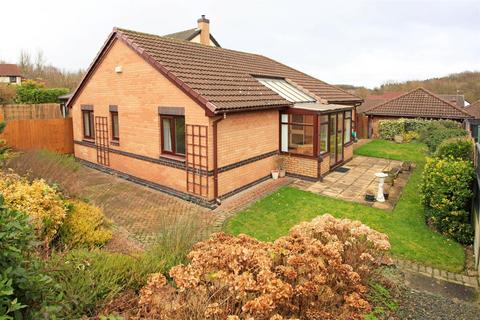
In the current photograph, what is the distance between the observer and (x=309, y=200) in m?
11.0

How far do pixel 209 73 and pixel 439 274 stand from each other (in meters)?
9.67

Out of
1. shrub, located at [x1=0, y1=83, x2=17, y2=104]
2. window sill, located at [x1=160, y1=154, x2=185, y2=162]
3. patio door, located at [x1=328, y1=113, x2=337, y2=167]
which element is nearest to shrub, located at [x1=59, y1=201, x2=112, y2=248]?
window sill, located at [x1=160, y1=154, x2=185, y2=162]

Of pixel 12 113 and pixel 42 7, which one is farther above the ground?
pixel 42 7

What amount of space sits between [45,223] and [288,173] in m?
9.63

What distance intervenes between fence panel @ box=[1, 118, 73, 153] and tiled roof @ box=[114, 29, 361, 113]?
7253 mm

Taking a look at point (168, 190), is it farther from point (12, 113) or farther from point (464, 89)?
point (464, 89)

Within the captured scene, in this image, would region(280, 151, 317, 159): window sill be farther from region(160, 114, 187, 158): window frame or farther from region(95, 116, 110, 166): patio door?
region(95, 116, 110, 166): patio door

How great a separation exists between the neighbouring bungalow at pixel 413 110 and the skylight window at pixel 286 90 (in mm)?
13230

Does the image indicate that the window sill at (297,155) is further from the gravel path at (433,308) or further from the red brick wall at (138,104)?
the gravel path at (433,308)

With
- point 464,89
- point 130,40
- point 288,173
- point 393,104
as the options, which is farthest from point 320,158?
point 464,89

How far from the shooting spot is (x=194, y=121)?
35.0ft

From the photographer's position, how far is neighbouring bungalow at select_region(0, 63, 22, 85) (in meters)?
58.4

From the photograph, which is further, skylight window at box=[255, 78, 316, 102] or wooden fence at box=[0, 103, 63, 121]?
wooden fence at box=[0, 103, 63, 121]

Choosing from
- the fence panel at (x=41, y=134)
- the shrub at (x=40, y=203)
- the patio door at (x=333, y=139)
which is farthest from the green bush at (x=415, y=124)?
the shrub at (x=40, y=203)
